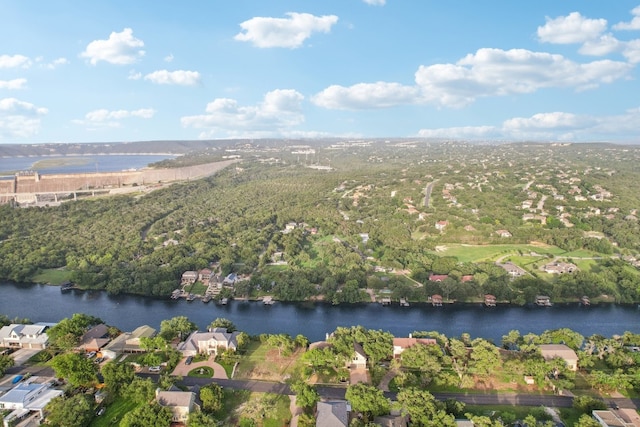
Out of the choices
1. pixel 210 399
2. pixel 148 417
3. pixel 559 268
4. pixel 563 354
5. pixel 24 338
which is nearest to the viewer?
pixel 148 417

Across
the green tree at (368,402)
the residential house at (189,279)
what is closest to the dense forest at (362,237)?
the residential house at (189,279)

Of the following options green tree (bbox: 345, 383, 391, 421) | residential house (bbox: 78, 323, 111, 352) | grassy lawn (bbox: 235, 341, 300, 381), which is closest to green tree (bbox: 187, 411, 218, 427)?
grassy lawn (bbox: 235, 341, 300, 381)

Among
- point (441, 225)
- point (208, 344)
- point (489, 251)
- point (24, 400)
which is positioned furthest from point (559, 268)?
point (24, 400)

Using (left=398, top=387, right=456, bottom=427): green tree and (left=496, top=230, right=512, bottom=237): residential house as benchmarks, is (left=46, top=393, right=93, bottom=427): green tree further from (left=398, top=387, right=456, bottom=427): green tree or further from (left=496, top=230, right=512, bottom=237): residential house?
(left=496, top=230, right=512, bottom=237): residential house

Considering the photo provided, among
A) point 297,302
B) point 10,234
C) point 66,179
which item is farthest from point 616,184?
point 66,179

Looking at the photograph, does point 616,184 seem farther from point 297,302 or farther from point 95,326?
point 95,326

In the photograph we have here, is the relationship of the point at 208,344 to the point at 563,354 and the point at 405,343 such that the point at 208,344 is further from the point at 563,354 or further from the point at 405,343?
the point at 563,354
